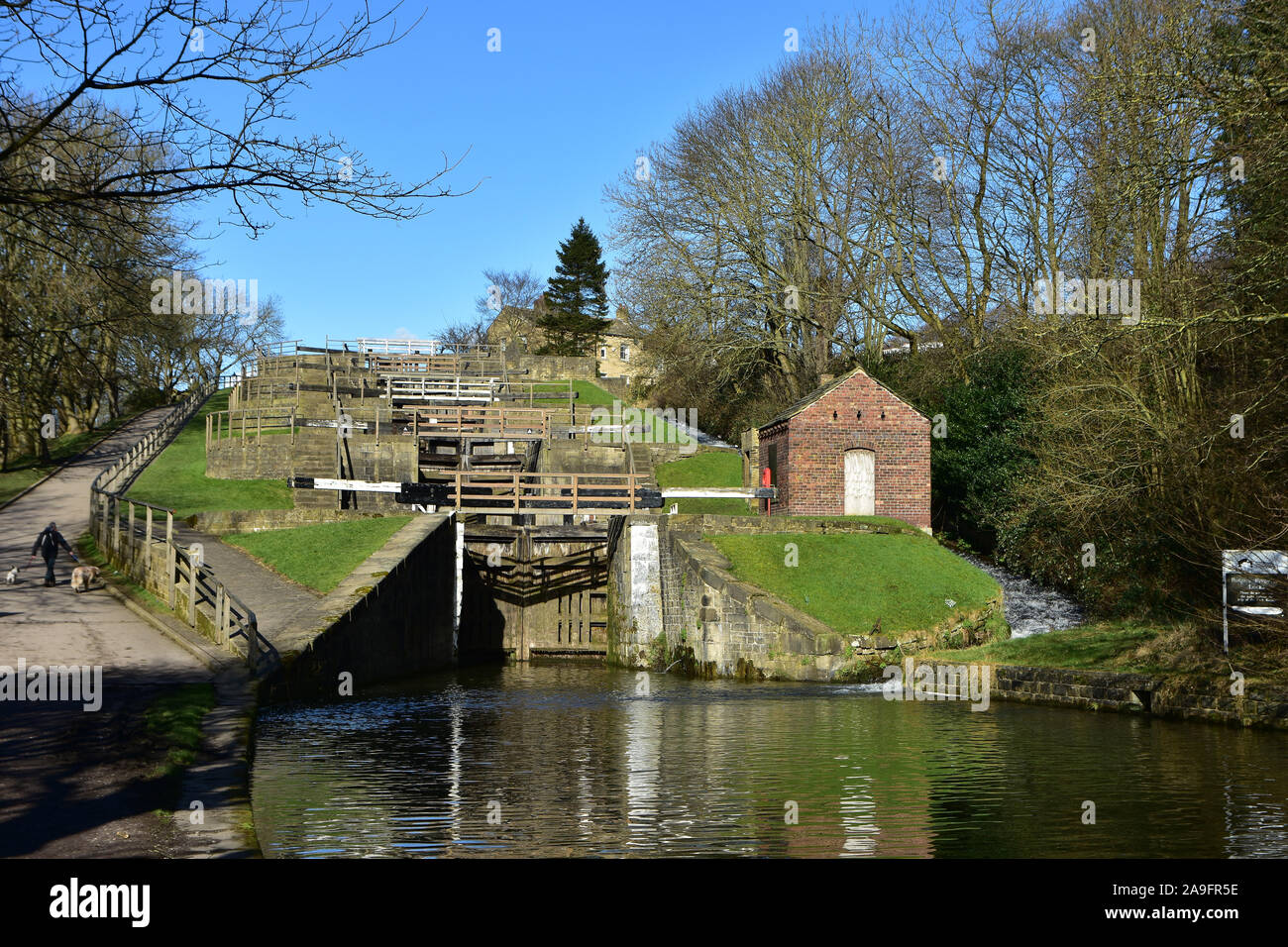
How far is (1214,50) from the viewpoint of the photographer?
1590 cm

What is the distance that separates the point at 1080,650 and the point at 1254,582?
458 cm

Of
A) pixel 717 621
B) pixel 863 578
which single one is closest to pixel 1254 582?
pixel 863 578

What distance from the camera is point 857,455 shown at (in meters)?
33.2

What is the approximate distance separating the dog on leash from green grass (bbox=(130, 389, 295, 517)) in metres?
9.55

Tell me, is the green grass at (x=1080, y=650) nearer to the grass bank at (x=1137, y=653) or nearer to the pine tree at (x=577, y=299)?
the grass bank at (x=1137, y=653)

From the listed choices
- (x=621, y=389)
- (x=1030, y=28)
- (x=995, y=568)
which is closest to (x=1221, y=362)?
(x=995, y=568)

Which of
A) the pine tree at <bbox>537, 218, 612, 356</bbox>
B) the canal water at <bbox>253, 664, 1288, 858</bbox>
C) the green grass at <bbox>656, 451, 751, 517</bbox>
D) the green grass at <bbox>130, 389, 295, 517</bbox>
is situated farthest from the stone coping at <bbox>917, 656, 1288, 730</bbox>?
the pine tree at <bbox>537, 218, 612, 356</bbox>

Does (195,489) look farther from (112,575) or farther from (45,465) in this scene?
(112,575)

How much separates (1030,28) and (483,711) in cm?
3125

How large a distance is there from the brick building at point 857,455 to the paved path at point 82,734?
61.1 ft

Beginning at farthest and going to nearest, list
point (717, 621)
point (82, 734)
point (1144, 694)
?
point (717, 621) → point (1144, 694) → point (82, 734)

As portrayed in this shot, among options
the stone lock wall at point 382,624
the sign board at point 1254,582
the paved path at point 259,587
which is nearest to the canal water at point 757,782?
the stone lock wall at point 382,624

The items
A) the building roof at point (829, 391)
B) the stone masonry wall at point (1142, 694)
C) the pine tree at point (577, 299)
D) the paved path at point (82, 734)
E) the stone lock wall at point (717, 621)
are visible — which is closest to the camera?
the paved path at point (82, 734)

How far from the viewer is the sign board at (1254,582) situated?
1633 centimetres
